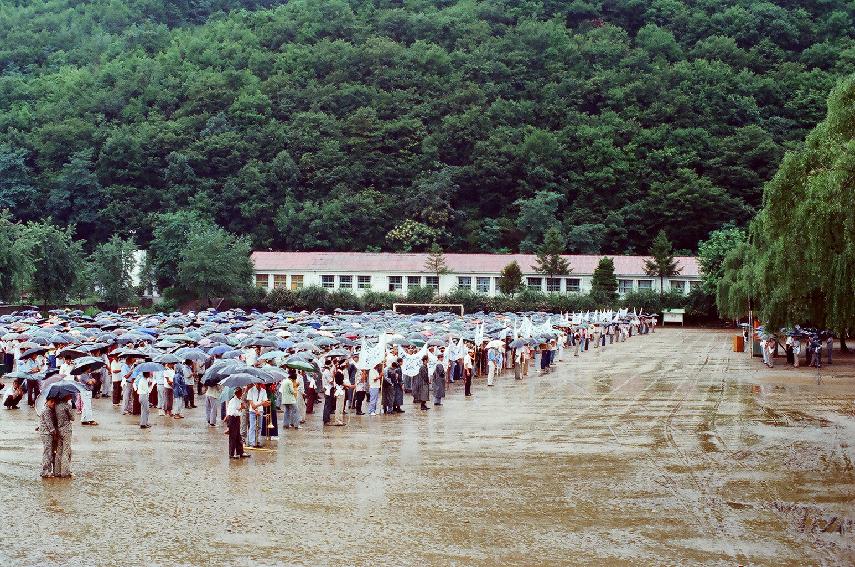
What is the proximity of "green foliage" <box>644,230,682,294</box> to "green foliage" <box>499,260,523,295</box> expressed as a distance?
10.5 metres

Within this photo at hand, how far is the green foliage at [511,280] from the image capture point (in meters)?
79.4

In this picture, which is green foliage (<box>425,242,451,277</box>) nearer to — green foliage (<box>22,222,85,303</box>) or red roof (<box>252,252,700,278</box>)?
red roof (<box>252,252,700,278</box>)

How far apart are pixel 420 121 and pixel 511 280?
133 feet

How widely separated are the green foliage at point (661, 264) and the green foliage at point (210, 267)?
1200 inches

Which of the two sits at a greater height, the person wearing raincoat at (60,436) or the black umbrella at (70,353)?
the black umbrella at (70,353)

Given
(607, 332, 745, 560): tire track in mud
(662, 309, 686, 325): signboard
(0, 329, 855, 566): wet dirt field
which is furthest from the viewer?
(662, 309, 686, 325): signboard

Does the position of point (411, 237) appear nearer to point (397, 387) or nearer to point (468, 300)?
point (468, 300)

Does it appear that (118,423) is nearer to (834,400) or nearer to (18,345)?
(18,345)

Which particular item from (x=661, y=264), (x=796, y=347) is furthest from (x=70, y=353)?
(x=661, y=264)

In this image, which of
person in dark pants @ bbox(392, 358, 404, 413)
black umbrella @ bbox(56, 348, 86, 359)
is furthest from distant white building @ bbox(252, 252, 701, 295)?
person in dark pants @ bbox(392, 358, 404, 413)

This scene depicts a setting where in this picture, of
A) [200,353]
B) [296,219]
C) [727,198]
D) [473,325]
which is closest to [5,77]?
[296,219]

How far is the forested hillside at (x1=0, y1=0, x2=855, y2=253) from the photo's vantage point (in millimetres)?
104625

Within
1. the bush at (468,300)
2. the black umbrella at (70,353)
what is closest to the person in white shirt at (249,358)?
the black umbrella at (70,353)

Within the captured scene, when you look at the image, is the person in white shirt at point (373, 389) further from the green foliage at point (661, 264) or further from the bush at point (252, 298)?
the green foliage at point (661, 264)
